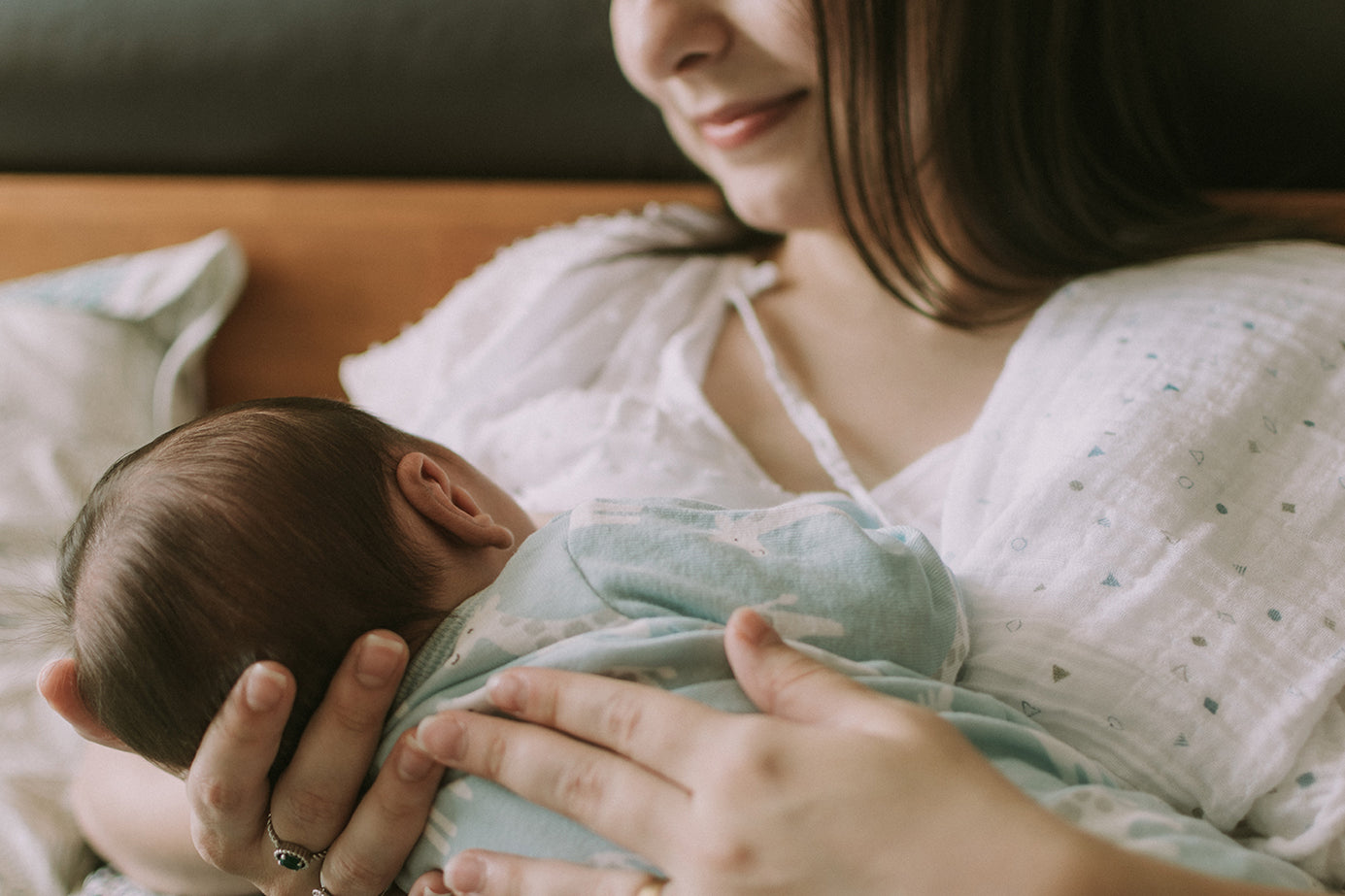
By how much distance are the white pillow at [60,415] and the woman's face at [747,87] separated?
749 mm

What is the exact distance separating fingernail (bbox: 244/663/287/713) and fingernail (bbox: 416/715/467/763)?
0.08m

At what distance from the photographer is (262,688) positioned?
52cm

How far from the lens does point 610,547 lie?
602mm

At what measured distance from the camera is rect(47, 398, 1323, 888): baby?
1.81ft

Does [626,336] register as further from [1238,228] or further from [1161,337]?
[1238,228]

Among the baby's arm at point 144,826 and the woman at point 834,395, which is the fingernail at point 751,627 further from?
the baby's arm at point 144,826

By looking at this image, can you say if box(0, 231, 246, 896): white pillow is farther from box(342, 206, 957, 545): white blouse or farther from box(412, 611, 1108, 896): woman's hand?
box(412, 611, 1108, 896): woman's hand

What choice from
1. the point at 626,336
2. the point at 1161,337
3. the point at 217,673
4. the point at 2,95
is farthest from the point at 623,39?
the point at 2,95

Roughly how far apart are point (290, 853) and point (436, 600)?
0.18 metres

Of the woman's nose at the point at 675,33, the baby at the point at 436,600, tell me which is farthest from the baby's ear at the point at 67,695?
the woman's nose at the point at 675,33

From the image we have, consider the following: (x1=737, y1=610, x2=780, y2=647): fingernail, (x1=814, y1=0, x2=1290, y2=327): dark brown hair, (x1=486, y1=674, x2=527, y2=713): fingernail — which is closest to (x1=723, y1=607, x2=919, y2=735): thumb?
(x1=737, y1=610, x2=780, y2=647): fingernail

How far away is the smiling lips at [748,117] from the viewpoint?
36.5 inches

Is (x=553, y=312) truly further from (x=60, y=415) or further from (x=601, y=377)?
(x=60, y=415)

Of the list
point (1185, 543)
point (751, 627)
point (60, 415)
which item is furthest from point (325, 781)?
point (60, 415)
